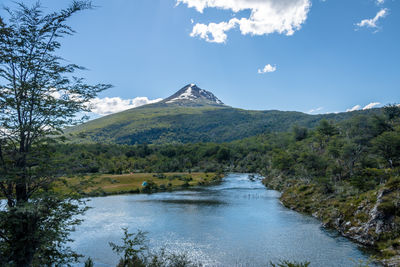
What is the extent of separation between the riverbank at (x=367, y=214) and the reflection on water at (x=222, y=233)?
5.68ft

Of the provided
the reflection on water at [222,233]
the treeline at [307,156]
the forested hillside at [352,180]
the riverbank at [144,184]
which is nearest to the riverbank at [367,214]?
the forested hillside at [352,180]

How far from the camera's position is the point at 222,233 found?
110 ft

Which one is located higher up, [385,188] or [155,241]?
[385,188]

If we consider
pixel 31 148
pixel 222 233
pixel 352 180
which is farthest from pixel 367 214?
pixel 31 148

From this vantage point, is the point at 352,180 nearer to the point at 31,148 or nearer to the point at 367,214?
the point at 367,214

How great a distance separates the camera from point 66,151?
14.9 metres

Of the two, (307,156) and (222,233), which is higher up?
(307,156)

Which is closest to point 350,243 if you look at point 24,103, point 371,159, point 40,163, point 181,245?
point 181,245

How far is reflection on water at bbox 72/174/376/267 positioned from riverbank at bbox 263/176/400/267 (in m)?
1.73

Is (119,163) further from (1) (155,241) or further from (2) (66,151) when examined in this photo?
(2) (66,151)

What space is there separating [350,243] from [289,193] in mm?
27816

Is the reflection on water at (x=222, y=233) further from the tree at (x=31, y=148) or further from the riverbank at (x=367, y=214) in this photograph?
the tree at (x=31, y=148)

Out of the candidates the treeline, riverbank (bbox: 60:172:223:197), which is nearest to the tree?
the treeline

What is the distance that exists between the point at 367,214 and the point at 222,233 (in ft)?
57.6
